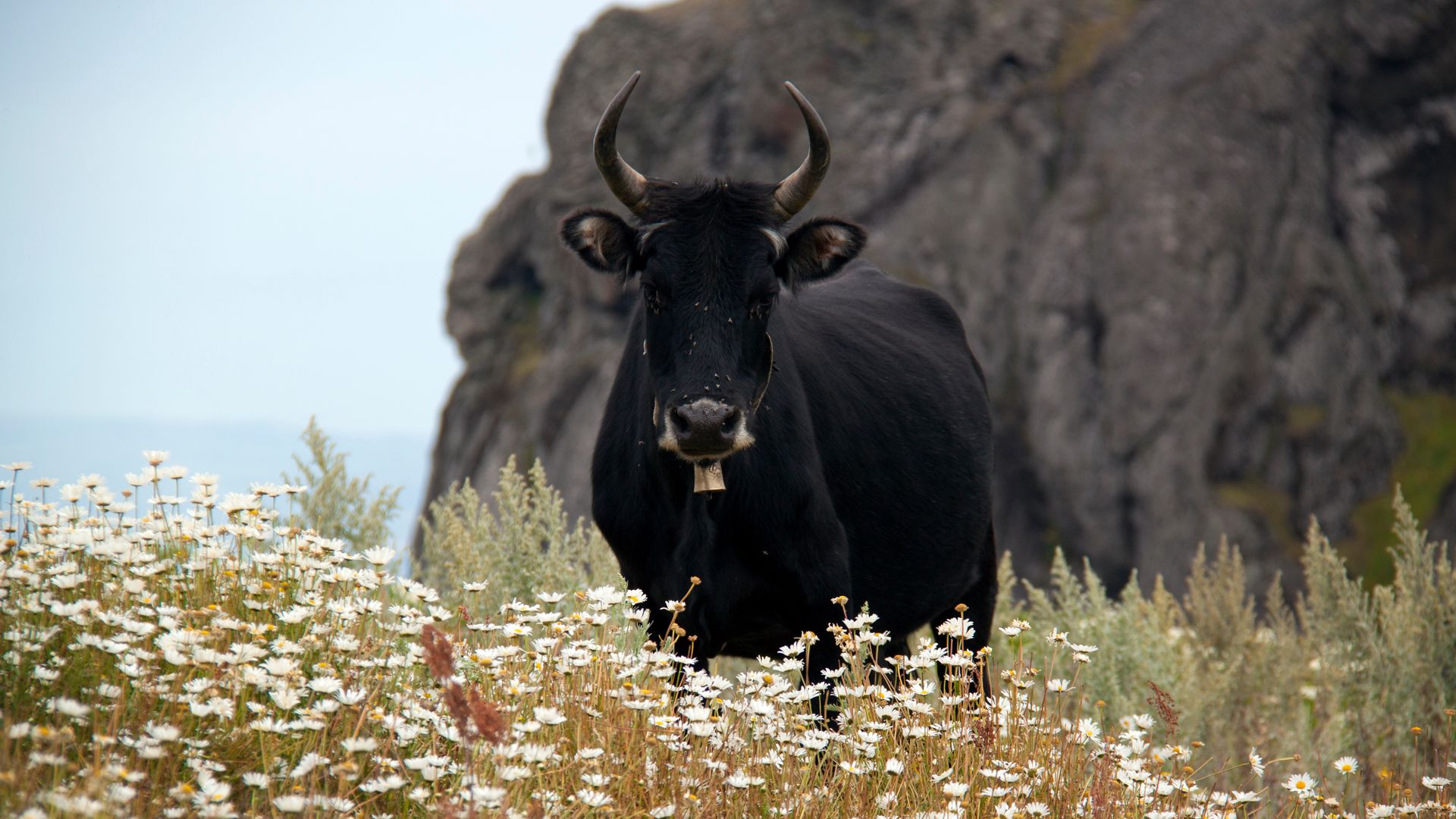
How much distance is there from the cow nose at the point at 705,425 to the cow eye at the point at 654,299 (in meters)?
0.64

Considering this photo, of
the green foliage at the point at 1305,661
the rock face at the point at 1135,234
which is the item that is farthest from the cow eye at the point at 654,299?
the rock face at the point at 1135,234

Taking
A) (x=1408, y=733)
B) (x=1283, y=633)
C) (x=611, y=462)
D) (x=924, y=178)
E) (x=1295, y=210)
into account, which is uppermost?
(x=924, y=178)

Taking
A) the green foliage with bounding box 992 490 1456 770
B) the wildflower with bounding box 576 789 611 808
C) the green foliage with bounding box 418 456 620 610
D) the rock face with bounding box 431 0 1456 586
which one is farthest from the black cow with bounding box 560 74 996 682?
the rock face with bounding box 431 0 1456 586

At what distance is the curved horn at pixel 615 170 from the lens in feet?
19.1

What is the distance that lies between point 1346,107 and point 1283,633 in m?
32.5

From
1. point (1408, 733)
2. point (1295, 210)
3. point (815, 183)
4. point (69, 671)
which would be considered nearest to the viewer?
point (69, 671)

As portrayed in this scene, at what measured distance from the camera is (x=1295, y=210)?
3634 centimetres

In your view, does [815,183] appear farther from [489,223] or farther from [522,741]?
[489,223]

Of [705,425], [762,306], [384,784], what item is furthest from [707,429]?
[384,784]

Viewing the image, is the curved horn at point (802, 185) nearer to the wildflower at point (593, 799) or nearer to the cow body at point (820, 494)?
the cow body at point (820, 494)

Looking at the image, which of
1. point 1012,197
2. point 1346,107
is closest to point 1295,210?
point 1346,107

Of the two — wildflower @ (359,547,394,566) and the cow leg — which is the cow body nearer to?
the cow leg

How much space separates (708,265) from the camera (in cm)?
565

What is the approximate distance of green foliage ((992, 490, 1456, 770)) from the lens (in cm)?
798
